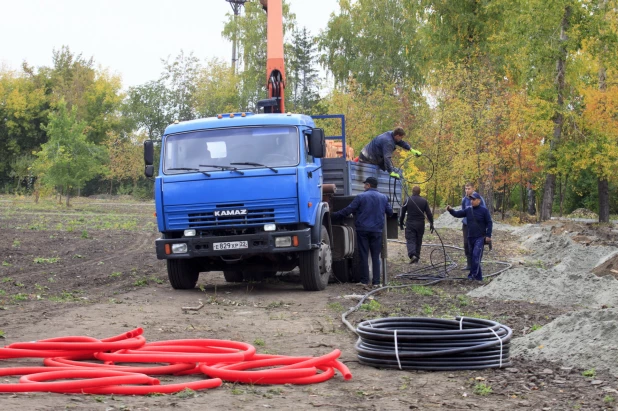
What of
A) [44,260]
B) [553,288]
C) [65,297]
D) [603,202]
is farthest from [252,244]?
[603,202]

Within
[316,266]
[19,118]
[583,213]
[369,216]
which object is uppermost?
[19,118]

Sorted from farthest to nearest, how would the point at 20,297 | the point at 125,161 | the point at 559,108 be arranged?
the point at 125,161
the point at 559,108
the point at 20,297

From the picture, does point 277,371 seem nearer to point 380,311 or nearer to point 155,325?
point 155,325

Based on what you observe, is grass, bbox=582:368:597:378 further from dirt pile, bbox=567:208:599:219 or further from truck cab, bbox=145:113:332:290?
dirt pile, bbox=567:208:599:219

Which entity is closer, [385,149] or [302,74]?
[385,149]

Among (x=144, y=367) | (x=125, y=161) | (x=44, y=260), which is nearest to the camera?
(x=144, y=367)

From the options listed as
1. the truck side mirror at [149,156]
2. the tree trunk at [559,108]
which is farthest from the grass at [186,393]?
the tree trunk at [559,108]

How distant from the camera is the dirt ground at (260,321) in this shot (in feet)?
20.4

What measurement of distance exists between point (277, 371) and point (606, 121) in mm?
34138

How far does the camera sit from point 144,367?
7.32 meters

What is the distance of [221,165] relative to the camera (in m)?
12.8

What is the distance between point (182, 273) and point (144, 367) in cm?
643

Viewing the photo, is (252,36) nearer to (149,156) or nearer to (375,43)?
(375,43)

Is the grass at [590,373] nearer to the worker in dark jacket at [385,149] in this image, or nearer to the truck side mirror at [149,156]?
the truck side mirror at [149,156]
